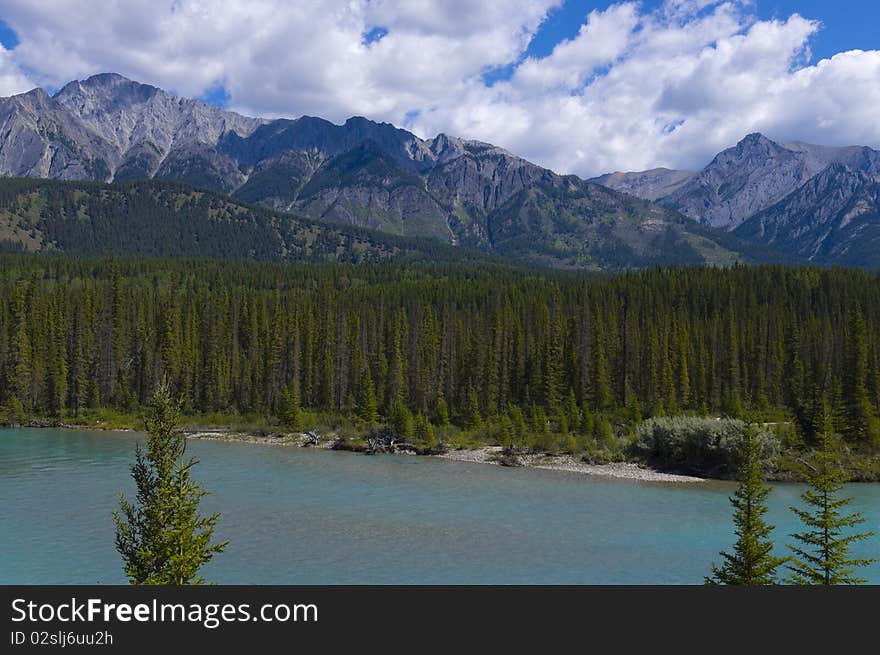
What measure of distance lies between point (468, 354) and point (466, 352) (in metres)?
1.37

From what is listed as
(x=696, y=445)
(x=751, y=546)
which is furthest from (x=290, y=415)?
(x=751, y=546)

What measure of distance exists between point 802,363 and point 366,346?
3019 inches

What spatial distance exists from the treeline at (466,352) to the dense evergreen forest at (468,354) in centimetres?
41

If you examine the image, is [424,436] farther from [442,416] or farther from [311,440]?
[311,440]

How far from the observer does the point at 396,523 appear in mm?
50219

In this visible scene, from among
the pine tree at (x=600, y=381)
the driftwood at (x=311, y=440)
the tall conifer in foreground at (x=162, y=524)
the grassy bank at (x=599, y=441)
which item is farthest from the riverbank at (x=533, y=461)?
the tall conifer in foreground at (x=162, y=524)

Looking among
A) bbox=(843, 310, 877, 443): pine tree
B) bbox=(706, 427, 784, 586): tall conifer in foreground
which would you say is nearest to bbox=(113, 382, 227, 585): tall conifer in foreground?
bbox=(706, 427, 784, 586): tall conifer in foreground

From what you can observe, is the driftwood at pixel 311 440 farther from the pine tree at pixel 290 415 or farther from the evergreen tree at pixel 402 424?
the evergreen tree at pixel 402 424

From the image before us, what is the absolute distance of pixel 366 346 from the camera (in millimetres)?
143250

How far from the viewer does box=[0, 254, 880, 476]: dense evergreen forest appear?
10731 cm

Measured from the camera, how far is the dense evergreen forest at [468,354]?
10731 centimetres

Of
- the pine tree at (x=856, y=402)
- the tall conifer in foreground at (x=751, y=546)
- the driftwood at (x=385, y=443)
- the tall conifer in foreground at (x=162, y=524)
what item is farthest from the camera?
the driftwood at (x=385, y=443)
